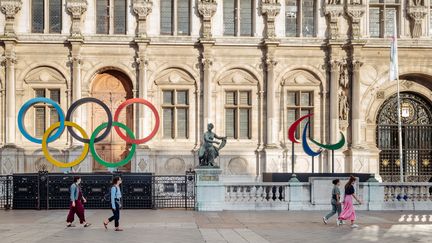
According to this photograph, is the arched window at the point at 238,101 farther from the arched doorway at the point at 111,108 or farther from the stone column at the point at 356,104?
the stone column at the point at 356,104

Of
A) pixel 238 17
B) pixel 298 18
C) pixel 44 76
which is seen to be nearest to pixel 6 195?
pixel 44 76

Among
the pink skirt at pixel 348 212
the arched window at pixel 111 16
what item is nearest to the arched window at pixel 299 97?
the arched window at pixel 111 16

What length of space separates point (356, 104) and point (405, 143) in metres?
4.07

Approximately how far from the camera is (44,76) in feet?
129

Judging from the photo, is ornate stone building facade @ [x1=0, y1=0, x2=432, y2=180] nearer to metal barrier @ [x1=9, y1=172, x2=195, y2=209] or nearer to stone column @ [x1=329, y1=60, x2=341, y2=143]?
stone column @ [x1=329, y1=60, x2=341, y2=143]

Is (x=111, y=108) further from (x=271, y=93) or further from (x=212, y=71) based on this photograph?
(x=271, y=93)

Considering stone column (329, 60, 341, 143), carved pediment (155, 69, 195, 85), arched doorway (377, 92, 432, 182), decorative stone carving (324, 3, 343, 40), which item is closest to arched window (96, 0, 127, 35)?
→ carved pediment (155, 69, 195, 85)

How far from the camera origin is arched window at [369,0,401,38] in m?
41.6

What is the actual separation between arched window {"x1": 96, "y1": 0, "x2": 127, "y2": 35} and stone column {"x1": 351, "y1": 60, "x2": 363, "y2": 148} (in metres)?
12.8

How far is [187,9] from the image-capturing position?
1591 inches

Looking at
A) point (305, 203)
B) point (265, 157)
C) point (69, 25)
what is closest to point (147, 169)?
point (265, 157)

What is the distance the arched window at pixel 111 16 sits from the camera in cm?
3988

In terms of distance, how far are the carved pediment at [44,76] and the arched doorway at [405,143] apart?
18034 millimetres

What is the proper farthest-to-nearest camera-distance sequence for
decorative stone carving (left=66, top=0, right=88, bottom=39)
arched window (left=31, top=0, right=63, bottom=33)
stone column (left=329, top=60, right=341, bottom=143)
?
1. stone column (left=329, top=60, right=341, bottom=143)
2. arched window (left=31, top=0, right=63, bottom=33)
3. decorative stone carving (left=66, top=0, right=88, bottom=39)
